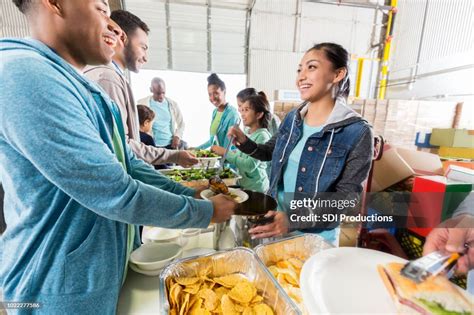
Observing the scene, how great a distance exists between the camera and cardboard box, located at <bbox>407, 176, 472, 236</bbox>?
848mm

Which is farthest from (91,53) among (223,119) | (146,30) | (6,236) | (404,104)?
(404,104)

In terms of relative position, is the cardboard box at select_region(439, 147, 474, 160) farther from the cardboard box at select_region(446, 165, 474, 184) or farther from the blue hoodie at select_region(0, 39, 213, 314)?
the blue hoodie at select_region(0, 39, 213, 314)

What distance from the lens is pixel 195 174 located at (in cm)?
227

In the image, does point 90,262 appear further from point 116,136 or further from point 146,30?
point 146,30

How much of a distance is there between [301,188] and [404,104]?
445cm

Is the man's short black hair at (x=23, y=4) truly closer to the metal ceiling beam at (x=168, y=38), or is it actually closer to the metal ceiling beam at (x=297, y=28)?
the metal ceiling beam at (x=168, y=38)

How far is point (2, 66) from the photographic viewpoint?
0.41 meters

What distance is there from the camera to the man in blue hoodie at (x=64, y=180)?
1.37ft

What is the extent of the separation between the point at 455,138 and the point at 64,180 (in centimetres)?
315

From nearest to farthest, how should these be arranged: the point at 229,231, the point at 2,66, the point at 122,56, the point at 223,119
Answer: the point at 2,66 → the point at 229,231 → the point at 122,56 → the point at 223,119

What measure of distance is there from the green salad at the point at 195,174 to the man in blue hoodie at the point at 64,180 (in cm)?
157

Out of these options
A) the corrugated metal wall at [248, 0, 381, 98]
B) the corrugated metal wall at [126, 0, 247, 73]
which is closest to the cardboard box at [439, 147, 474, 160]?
the corrugated metal wall at [248, 0, 381, 98]

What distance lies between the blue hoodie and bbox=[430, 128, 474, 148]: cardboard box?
2.71 metres

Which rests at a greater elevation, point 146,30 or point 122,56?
point 146,30
